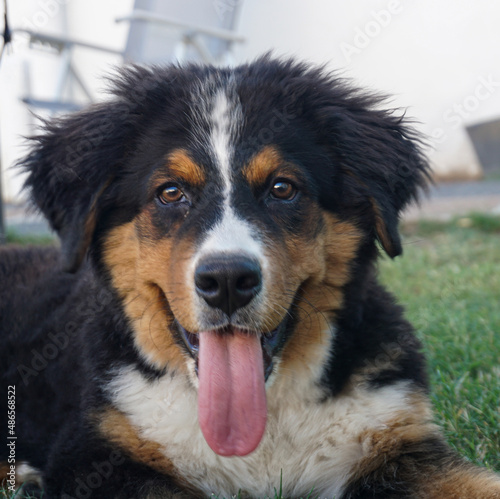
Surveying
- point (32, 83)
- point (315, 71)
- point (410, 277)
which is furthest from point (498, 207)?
point (32, 83)

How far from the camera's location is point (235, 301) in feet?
6.98

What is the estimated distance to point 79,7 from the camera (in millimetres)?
10117

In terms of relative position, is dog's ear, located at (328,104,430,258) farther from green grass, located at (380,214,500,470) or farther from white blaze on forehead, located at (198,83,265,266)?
green grass, located at (380,214,500,470)

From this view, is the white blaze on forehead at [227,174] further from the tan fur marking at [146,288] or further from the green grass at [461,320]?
the green grass at [461,320]

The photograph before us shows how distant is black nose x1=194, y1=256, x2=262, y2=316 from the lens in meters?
2.04

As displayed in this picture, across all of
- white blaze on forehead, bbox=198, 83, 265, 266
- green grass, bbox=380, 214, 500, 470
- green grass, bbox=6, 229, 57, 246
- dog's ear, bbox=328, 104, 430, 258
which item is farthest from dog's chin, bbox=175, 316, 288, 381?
green grass, bbox=6, 229, 57, 246

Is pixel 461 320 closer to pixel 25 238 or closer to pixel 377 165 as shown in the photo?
pixel 377 165

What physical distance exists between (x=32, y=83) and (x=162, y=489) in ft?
31.3

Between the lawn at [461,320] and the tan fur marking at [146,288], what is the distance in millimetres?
1198

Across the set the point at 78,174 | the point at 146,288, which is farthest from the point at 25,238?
the point at 146,288

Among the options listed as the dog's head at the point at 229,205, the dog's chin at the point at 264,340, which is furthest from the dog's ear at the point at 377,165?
the dog's chin at the point at 264,340

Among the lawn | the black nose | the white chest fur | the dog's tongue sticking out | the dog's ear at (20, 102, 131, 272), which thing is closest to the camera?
the black nose

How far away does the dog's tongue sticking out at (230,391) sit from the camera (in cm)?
222

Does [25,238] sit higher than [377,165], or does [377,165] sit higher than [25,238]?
[377,165]
